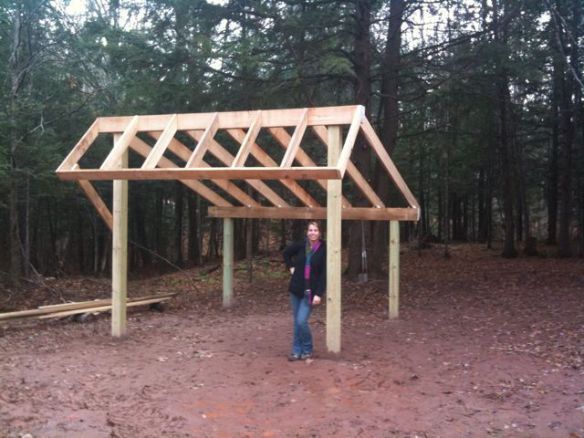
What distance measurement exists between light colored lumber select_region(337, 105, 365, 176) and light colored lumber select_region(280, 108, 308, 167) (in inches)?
21.8

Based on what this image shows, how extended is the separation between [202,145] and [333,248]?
82.8 inches

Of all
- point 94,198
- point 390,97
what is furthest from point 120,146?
point 390,97

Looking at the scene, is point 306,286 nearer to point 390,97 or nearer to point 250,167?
point 250,167

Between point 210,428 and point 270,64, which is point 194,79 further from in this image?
point 210,428

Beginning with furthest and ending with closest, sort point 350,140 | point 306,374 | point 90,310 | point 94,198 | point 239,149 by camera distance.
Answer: point 90,310
point 94,198
point 239,149
point 350,140
point 306,374

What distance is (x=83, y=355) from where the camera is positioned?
22.9ft

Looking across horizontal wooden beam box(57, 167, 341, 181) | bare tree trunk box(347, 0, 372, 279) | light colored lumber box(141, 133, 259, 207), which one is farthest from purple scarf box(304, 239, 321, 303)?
bare tree trunk box(347, 0, 372, 279)

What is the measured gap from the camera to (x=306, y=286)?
262 inches

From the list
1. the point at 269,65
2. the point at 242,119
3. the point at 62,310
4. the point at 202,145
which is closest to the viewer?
the point at 202,145

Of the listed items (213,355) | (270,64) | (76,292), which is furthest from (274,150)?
(213,355)

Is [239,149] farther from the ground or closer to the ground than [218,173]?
farther from the ground

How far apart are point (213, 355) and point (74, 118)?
1072cm

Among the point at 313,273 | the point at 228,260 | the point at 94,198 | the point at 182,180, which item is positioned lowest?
the point at 228,260

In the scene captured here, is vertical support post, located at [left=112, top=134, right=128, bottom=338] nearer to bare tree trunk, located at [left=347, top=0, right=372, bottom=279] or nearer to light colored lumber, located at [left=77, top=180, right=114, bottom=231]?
light colored lumber, located at [left=77, top=180, right=114, bottom=231]
